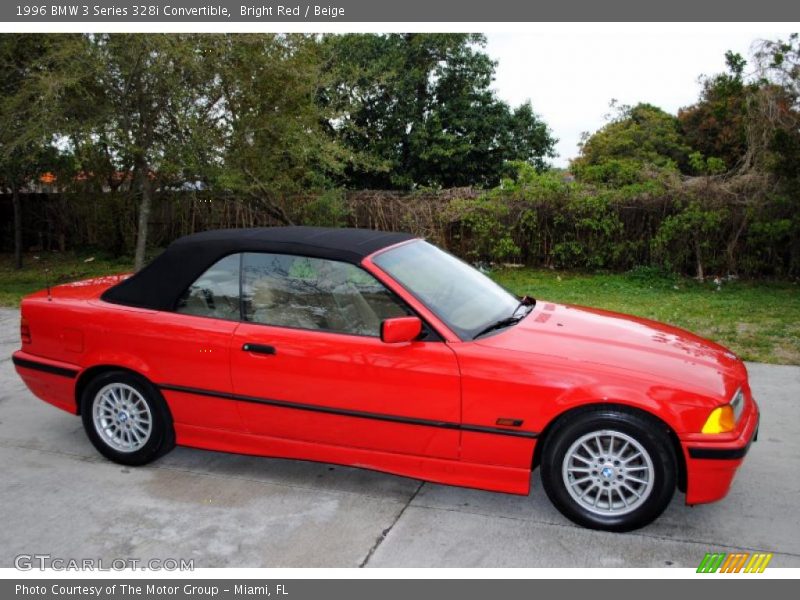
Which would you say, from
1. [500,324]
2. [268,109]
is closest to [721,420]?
[500,324]

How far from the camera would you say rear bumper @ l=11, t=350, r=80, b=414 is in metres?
4.52

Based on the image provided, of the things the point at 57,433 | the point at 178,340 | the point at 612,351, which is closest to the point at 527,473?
the point at 612,351

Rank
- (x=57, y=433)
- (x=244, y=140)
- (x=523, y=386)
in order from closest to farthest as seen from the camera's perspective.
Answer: (x=523, y=386)
(x=57, y=433)
(x=244, y=140)

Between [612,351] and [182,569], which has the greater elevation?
[612,351]

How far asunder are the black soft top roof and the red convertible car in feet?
0.04

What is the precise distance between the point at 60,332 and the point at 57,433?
3.08ft

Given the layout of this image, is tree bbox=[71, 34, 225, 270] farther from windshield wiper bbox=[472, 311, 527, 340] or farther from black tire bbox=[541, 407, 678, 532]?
black tire bbox=[541, 407, 678, 532]

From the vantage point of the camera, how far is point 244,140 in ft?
36.5

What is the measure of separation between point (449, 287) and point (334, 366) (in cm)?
90

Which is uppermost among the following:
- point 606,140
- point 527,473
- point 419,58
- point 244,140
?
point 419,58

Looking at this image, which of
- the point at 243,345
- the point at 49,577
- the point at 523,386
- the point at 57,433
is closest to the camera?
the point at 49,577

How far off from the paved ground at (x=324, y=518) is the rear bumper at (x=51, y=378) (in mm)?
375

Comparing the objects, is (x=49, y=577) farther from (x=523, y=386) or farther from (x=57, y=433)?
(x=523, y=386)

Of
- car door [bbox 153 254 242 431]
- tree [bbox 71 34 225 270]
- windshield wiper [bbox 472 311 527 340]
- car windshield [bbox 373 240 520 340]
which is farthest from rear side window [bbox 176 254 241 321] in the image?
tree [bbox 71 34 225 270]
